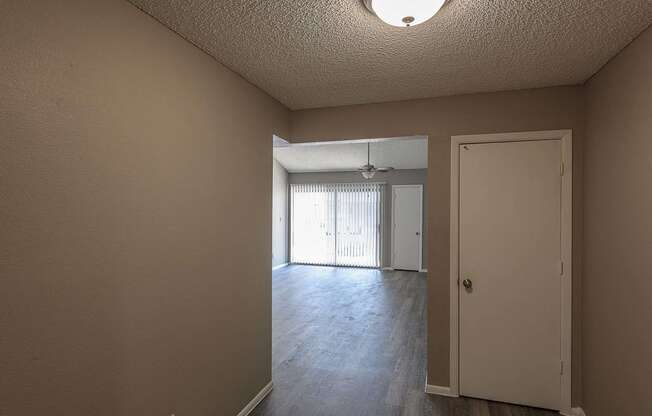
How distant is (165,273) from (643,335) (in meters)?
2.44

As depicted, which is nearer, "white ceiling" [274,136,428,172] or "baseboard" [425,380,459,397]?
"baseboard" [425,380,459,397]

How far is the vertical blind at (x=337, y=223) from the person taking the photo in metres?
8.37

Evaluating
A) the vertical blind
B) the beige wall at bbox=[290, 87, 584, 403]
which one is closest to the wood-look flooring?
the beige wall at bbox=[290, 87, 584, 403]

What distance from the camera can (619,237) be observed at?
1987 millimetres

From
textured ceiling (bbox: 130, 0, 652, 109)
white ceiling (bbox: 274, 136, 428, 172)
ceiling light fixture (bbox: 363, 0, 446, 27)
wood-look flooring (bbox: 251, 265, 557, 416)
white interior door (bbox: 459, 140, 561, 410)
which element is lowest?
wood-look flooring (bbox: 251, 265, 557, 416)

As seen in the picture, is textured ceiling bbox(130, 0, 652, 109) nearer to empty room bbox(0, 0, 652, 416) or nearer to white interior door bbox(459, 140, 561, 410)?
empty room bbox(0, 0, 652, 416)

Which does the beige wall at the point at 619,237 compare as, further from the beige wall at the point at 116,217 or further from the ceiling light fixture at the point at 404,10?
the beige wall at the point at 116,217

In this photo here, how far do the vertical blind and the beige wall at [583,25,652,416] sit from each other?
5921 mm

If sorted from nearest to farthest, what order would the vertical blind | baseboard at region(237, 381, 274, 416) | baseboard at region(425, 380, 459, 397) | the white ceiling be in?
baseboard at region(237, 381, 274, 416), baseboard at region(425, 380, 459, 397), the white ceiling, the vertical blind

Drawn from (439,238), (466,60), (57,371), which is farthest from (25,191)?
(439,238)

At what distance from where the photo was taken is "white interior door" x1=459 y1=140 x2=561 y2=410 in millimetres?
2609

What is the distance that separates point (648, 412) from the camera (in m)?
1.72

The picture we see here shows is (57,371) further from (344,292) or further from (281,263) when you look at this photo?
(281,263)

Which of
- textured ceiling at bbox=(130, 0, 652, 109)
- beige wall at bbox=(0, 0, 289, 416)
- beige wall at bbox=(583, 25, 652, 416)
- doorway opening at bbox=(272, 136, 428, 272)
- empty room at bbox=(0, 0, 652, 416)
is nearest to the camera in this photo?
beige wall at bbox=(0, 0, 289, 416)
